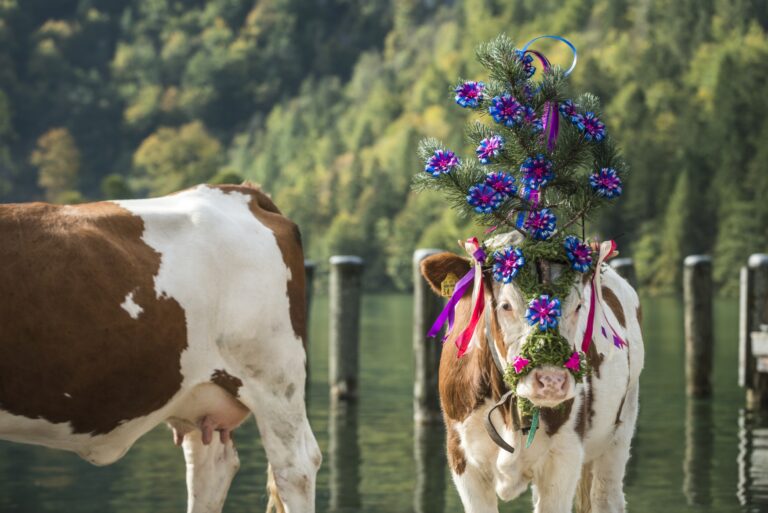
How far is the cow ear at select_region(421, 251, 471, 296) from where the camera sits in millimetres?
7059

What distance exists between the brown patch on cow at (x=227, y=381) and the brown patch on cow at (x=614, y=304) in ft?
7.12

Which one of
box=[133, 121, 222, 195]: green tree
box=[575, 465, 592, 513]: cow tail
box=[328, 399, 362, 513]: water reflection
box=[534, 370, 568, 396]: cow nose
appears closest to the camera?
box=[534, 370, 568, 396]: cow nose

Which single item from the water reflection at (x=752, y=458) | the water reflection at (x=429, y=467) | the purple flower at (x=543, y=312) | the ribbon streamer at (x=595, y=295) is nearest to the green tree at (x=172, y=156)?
the water reflection at (x=752, y=458)

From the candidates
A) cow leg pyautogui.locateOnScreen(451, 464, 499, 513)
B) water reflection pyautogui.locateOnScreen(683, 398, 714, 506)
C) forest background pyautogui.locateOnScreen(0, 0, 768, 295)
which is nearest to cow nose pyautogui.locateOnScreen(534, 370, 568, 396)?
cow leg pyautogui.locateOnScreen(451, 464, 499, 513)

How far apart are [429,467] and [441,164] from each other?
6096 millimetres

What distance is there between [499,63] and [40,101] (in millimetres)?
176223

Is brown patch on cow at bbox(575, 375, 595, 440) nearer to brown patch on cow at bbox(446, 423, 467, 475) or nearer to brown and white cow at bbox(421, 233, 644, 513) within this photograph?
brown and white cow at bbox(421, 233, 644, 513)

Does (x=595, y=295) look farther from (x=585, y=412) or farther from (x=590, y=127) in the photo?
(x=590, y=127)

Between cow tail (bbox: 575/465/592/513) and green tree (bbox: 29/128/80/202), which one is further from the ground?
green tree (bbox: 29/128/80/202)

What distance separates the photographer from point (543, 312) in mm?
6293

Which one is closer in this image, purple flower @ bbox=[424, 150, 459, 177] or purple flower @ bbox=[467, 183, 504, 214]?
purple flower @ bbox=[467, 183, 504, 214]

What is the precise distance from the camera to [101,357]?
638 centimetres

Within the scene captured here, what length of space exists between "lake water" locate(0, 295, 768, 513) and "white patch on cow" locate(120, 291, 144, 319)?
4150 millimetres

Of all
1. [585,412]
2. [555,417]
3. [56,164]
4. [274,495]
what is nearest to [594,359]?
[585,412]
